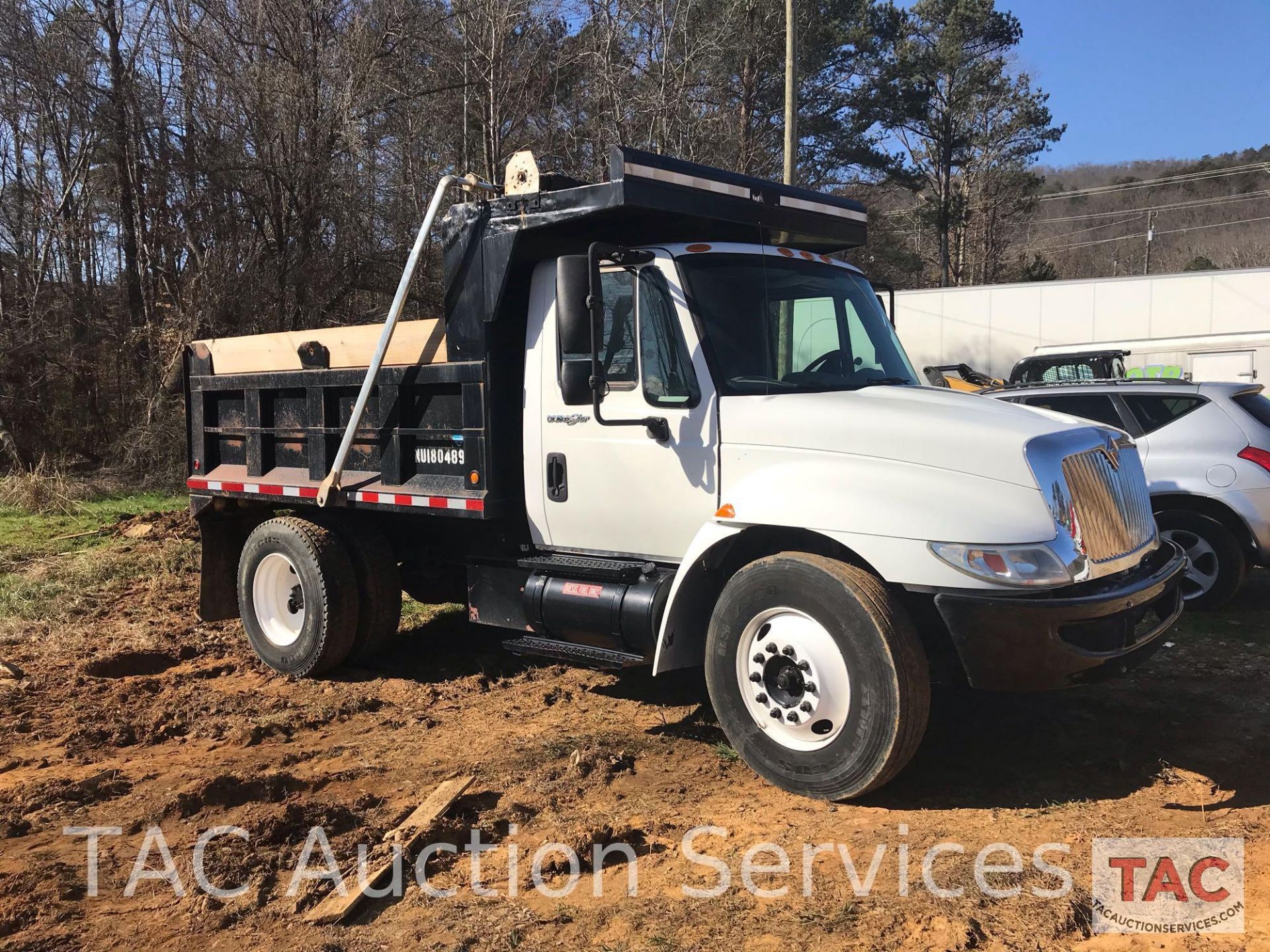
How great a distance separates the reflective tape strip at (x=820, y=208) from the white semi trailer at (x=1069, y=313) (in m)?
13.2

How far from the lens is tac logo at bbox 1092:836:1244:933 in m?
3.20

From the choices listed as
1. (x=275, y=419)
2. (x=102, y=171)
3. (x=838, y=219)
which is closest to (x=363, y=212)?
(x=102, y=171)

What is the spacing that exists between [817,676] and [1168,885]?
4.86 ft

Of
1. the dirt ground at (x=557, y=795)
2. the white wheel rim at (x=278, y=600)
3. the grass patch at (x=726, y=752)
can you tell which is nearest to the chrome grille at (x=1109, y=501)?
the dirt ground at (x=557, y=795)

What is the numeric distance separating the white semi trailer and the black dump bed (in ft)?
46.9

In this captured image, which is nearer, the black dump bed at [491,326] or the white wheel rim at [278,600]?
the black dump bed at [491,326]

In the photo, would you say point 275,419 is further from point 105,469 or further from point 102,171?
point 102,171

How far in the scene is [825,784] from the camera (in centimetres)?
415

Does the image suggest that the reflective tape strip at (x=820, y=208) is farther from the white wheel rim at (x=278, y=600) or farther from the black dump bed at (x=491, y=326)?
the white wheel rim at (x=278, y=600)

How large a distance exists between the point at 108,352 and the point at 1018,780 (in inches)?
681

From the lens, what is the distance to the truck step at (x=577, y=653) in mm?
5027

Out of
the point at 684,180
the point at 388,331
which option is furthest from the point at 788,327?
the point at 388,331

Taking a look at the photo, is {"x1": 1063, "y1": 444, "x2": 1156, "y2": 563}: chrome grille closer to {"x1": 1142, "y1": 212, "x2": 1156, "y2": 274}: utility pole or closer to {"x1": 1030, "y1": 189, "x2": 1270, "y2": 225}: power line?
{"x1": 1142, "y1": 212, "x2": 1156, "y2": 274}: utility pole

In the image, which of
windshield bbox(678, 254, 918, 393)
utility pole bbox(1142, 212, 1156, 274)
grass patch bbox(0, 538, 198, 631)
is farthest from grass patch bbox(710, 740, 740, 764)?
utility pole bbox(1142, 212, 1156, 274)
